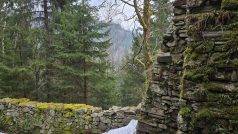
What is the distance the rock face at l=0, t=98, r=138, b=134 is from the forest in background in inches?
132

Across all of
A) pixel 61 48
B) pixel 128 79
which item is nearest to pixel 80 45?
pixel 61 48

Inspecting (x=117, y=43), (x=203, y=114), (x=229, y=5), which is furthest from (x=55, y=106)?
(x=117, y=43)

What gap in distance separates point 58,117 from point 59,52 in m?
4.69

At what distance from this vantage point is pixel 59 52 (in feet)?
51.9

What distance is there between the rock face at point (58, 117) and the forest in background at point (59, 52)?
335 cm

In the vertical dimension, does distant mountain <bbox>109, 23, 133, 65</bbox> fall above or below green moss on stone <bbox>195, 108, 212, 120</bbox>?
above

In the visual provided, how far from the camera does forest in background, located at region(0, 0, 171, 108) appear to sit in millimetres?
15820

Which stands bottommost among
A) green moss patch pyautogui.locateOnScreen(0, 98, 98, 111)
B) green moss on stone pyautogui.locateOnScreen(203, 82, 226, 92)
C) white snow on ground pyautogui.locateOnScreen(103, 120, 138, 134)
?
white snow on ground pyautogui.locateOnScreen(103, 120, 138, 134)

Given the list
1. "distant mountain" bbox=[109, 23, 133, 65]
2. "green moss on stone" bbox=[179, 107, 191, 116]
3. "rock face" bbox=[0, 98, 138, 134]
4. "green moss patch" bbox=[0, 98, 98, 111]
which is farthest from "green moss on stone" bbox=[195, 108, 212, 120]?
"distant mountain" bbox=[109, 23, 133, 65]

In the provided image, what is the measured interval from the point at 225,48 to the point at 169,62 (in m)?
1.73

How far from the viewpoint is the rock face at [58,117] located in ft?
36.5

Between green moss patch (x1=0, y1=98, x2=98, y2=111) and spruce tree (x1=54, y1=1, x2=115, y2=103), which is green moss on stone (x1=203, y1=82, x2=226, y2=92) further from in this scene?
spruce tree (x1=54, y1=1, x2=115, y2=103)

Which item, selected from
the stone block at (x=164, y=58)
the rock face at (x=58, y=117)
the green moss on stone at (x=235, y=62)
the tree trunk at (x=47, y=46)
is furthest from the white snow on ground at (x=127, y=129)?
the tree trunk at (x=47, y=46)

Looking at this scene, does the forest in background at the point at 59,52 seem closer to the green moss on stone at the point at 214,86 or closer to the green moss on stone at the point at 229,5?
the green moss on stone at the point at 229,5
